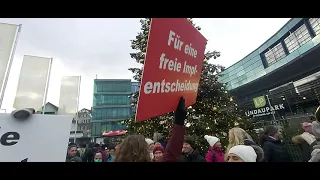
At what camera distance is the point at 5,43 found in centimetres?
517

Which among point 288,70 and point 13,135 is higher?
point 288,70

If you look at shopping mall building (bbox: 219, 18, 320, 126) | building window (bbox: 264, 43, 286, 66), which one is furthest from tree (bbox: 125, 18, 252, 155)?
building window (bbox: 264, 43, 286, 66)

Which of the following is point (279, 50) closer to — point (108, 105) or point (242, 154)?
point (242, 154)

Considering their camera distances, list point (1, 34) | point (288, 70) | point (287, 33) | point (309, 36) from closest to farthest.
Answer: point (1, 34), point (309, 36), point (288, 70), point (287, 33)

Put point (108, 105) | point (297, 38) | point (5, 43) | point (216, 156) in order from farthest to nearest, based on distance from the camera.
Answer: point (108, 105), point (297, 38), point (5, 43), point (216, 156)

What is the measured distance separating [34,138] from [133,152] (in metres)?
1.07

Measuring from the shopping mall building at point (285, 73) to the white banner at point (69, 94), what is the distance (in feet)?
40.9

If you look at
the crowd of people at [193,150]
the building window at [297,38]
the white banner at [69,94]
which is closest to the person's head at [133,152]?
the crowd of people at [193,150]

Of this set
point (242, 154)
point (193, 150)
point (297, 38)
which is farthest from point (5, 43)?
point (297, 38)
